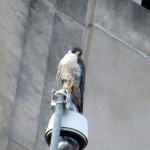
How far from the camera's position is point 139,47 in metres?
21.5

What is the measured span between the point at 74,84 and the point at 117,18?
22.8 feet

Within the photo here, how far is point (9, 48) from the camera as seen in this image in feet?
64.2

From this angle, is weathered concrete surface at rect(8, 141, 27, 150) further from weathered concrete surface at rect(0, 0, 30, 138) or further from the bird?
the bird

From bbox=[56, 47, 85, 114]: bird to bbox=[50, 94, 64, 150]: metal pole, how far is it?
47 centimetres

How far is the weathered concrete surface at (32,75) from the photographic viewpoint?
19.0 metres

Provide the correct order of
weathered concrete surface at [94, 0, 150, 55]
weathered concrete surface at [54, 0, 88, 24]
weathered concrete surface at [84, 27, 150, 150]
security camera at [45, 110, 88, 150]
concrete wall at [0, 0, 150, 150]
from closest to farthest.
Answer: security camera at [45, 110, 88, 150] → concrete wall at [0, 0, 150, 150] → weathered concrete surface at [84, 27, 150, 150] → weathered concrete surface at [54, 0, 88, 24] → weathered concrete surface at [94, 0, 150, 55]

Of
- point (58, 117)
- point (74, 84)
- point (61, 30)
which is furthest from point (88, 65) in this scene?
point (58, 117)

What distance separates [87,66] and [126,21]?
50.6 inches

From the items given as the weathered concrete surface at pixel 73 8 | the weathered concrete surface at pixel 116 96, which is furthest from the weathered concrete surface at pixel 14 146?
the weathered concrete surface at pixel 73 8

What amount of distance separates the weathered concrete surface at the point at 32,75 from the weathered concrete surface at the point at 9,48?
102mm

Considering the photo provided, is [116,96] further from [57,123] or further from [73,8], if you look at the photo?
[57,123]

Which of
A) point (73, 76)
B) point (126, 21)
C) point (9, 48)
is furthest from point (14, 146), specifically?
point (73, 76)

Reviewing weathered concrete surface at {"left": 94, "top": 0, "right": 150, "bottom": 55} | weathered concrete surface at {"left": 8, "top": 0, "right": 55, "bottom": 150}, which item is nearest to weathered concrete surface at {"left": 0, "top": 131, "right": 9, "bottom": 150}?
weathered concrete surface at {"left": 8, "top": 0, "right": 55, "bottom": 150}

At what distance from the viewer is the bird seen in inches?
564
